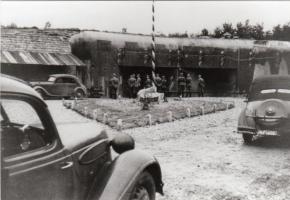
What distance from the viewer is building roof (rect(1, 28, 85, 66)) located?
76.8 feet

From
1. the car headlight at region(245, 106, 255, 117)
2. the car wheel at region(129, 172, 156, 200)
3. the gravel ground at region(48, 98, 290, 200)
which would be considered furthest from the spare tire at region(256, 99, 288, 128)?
the car wheel at region(129, 172, 156, 200)

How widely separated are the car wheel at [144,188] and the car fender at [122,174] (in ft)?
0.22

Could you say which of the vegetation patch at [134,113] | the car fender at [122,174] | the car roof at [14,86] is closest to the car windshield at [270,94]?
the vegetation patch at [134,113]

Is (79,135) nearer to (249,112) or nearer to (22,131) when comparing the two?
(22,131)

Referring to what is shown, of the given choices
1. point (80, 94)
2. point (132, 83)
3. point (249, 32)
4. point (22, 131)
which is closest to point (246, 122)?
point (22, 131)

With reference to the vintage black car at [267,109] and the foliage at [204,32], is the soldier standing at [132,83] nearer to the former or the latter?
the vintage black car at [267,109]

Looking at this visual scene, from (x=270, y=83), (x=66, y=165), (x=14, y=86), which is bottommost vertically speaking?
(x=270, y=83)

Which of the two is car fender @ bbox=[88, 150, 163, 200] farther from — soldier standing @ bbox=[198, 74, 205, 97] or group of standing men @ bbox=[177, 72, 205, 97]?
soldier standing @ bbox=[198, 74, 205, 97]

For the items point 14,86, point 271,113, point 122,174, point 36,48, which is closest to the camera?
point 14,86

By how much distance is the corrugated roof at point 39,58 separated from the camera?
22.7 meters

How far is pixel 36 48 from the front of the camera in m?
25.4

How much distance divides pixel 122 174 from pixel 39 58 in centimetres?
2108

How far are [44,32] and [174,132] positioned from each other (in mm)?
17788

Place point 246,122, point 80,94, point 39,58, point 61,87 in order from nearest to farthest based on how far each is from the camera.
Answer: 1. point 246,122
2. point 61,87
3. point 80,94
4. point 39,58
